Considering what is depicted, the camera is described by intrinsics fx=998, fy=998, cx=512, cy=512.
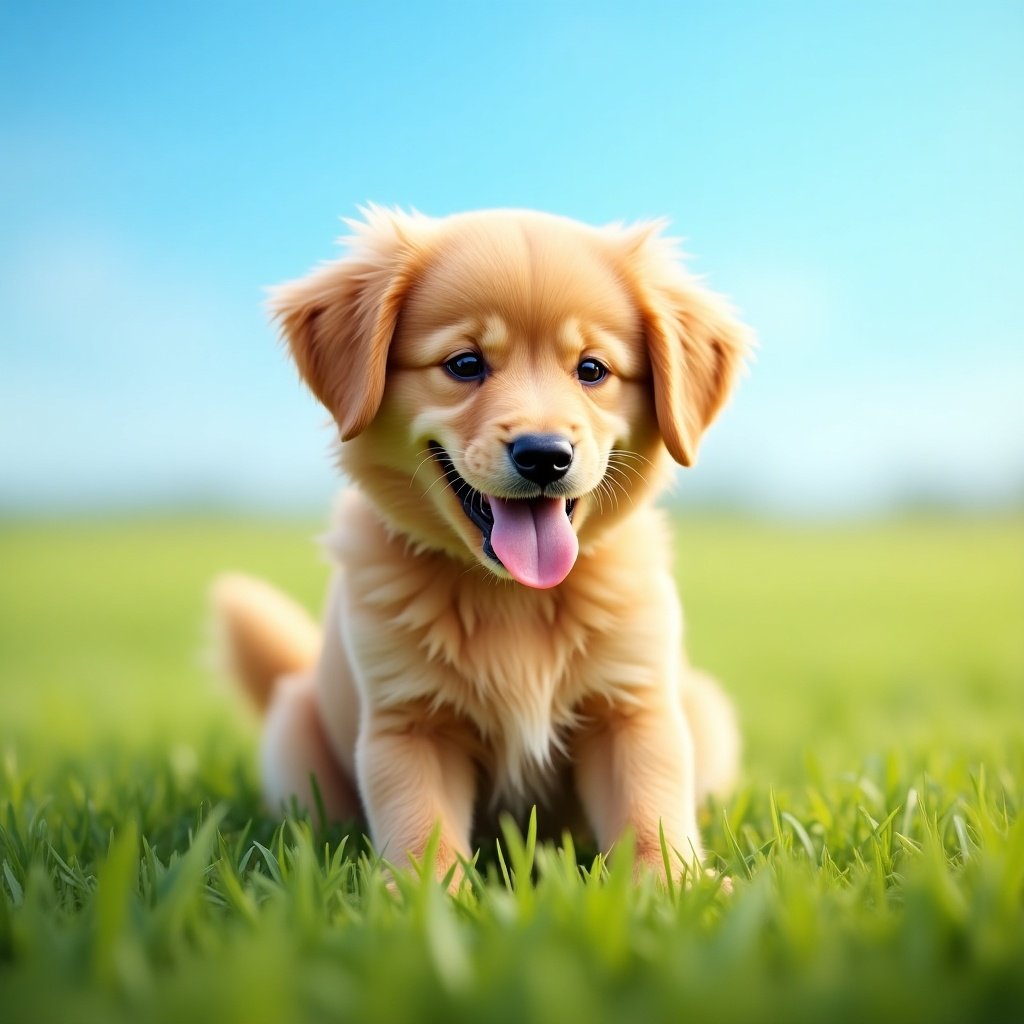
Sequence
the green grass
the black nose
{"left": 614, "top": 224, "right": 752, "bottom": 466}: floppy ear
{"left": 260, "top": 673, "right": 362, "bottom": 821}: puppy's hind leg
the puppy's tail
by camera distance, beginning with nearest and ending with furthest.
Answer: the green grass < the black nose < {"left": 614, "top": 224, "right": 752, "bottom": 466}: floppy ear < {"left": 260, "top": 673, "right": 362, "bottom": 821}: puppy's hind leg < the puppy's tail

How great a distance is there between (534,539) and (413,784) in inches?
24.7

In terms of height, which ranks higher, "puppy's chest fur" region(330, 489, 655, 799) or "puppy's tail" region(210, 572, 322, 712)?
"puppy's chest fur" region(330, 489, 655, 799)

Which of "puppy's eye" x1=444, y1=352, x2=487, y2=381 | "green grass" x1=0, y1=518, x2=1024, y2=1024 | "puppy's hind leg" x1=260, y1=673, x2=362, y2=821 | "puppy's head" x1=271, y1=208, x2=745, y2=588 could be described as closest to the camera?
"green grass" x1=0, y1=518, x2=1024, y2=1024

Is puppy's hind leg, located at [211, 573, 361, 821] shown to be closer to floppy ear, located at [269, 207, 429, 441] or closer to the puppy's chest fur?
the puppy's chest fur

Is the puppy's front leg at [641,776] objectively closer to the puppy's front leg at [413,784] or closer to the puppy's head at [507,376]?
the puppy's front leg at [413,784]

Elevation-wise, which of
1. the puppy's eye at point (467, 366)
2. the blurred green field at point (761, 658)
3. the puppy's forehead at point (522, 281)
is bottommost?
the blurred green field at point (761, 658)

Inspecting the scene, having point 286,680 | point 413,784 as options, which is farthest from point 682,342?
point 286,680

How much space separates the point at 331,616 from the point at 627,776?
980 mm

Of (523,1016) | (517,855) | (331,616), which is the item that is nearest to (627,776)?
(517,855)

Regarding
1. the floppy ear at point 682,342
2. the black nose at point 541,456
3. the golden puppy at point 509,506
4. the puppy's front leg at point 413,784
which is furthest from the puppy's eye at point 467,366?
the puppy's front leg at point 413,784

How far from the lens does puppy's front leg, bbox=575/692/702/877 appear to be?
2228 millimetres

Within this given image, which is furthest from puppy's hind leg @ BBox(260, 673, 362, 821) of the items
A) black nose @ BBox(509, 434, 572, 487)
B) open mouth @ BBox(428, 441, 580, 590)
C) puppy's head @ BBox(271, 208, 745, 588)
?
black nose @ BBox(509, 434, 572, 487)

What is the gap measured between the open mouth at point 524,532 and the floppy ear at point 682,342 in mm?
354

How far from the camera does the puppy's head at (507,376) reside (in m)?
2.18
